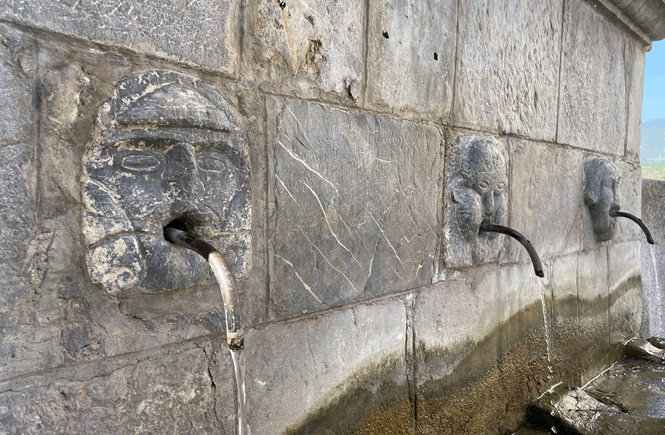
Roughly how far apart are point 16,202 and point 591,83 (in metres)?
3.32

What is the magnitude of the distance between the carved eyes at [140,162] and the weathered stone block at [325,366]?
0.55 meters

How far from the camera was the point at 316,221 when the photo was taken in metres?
1.43

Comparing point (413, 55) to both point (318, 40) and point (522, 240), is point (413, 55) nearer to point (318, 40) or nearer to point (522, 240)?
point (318, 40)

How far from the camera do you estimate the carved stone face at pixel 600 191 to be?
2.98 m

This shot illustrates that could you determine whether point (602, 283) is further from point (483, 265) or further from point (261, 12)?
point (261, 12)

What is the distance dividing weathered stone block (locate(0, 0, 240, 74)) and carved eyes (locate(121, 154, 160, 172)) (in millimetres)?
246

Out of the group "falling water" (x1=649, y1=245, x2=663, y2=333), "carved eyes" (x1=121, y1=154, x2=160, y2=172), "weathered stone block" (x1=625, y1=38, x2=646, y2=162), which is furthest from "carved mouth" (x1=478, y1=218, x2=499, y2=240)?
"falling water" (x1=649, y1=245, x2=663, y2=333)

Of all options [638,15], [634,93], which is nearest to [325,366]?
[638,15]

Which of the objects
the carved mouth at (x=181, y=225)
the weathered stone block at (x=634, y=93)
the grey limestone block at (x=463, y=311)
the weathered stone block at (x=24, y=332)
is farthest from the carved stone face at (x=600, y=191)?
the weathered stone block at (x=24, y=332)

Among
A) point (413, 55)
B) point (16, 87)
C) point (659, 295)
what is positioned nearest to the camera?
point (16, 87)

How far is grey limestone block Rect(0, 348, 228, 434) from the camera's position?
2.89 feet

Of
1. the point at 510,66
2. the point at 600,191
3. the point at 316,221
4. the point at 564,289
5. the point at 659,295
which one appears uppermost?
the point at 510,66

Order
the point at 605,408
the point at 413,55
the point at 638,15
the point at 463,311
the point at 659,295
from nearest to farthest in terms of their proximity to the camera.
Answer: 1. the point at 413,55
2. the point at 463,311
3. the point at 605,408
4. the point at 638,15
5. the point at 659,295

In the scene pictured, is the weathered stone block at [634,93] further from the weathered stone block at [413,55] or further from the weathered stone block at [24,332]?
the weathered stone block at [24,332]
